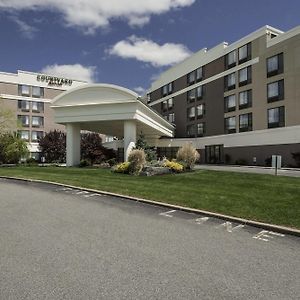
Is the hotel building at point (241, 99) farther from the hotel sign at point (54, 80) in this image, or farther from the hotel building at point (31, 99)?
the hotel building at point (31, 99)

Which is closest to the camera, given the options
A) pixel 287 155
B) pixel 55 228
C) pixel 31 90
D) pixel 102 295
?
pixel 102 295

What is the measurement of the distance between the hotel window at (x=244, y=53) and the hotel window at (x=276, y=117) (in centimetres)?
770

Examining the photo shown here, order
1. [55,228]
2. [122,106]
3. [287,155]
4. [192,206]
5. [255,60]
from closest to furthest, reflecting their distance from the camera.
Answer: [55,228]
[192,206]
[122,106]
[287,155]
[255,60]

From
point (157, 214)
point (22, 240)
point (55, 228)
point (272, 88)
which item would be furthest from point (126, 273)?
point (272, 88)

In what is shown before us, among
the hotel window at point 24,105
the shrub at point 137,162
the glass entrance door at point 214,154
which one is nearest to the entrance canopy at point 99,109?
the shrub at point 137,162

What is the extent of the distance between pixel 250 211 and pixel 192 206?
187 cm

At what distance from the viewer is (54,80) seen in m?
73.5

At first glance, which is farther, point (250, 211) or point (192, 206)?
point (192, 206)

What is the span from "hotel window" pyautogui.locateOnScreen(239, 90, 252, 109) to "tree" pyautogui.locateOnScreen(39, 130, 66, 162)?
1161 inches

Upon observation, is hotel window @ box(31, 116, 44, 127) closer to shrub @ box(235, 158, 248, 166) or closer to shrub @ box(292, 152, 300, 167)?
shrub @ box(235, 158, 248, 166)

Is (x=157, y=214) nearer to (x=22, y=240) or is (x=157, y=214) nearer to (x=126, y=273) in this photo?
(x=22, y=240)

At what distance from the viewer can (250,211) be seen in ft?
34.8

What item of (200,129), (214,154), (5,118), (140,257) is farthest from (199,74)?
(140,257)

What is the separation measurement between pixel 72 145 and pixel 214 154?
22264 millimetres
